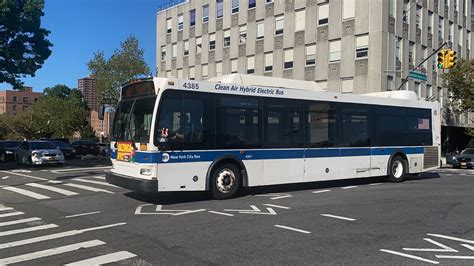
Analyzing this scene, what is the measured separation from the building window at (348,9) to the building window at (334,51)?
2.07 metres

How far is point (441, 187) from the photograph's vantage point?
599 inches

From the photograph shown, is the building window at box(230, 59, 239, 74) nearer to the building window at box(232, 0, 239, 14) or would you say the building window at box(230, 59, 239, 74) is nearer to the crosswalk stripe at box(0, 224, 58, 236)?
the building window at box(232, 0, 239, 14)

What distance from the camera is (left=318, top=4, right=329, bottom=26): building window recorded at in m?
38.9

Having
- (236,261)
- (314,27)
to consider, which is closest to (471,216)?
(236,261)

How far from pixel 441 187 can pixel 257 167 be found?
6.62 meters

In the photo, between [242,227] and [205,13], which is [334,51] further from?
[242,227]

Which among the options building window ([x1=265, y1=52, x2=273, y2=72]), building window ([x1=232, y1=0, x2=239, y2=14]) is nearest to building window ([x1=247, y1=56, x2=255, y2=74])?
building window ([x1=265, y1=52, x2=273, y2=72])

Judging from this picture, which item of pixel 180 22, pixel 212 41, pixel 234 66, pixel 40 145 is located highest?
pixel 180 22

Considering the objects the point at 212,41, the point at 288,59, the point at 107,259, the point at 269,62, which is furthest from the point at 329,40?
the point at 107,259

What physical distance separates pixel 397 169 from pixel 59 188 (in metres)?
11.6

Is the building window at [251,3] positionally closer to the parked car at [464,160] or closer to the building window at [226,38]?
the building window at [226,38]

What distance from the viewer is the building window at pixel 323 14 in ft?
128

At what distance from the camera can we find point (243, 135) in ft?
40.8

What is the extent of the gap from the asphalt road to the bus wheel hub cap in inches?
19.8
